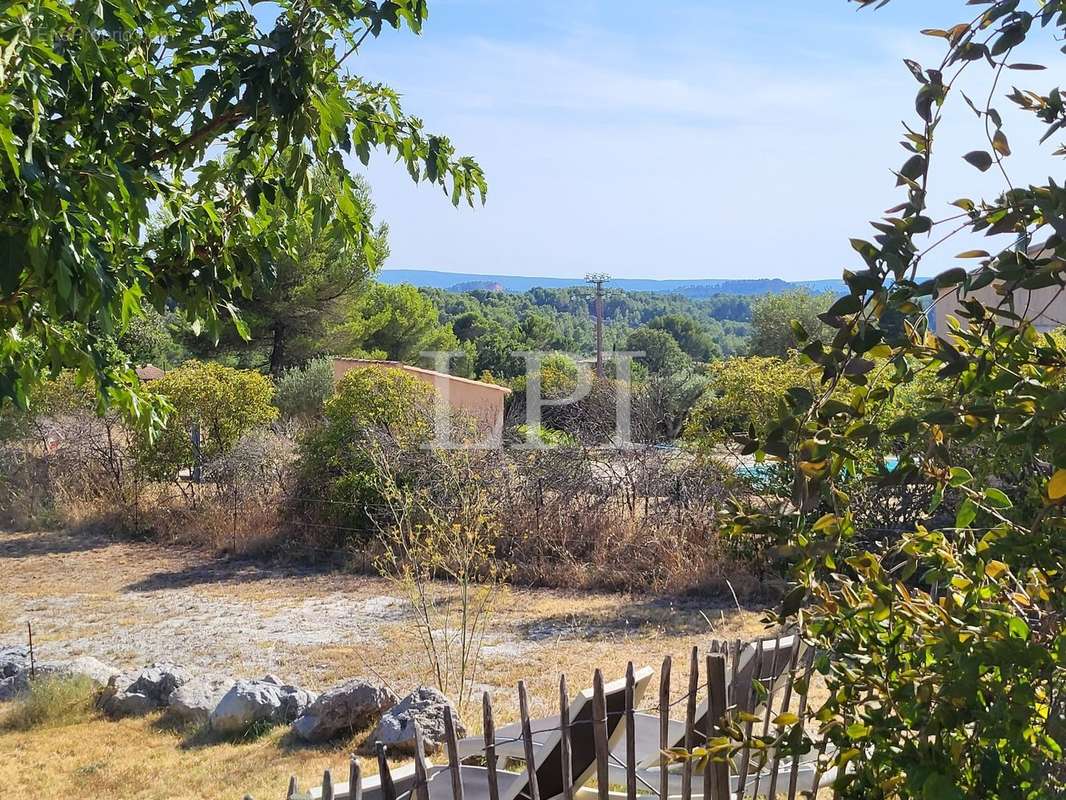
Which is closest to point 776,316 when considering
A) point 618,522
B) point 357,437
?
point 357,437

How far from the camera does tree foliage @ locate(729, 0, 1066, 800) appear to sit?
3.75 ft

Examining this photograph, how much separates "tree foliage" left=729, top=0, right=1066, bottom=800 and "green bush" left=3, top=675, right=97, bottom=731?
609cm

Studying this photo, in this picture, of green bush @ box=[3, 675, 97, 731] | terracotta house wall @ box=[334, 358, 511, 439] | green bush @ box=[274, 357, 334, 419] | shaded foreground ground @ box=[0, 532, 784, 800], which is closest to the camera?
shaded foreground ground @ box=[0, 532, 784, 800]

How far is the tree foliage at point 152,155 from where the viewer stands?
217 cm

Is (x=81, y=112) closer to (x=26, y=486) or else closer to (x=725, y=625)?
(x=725, y=625)

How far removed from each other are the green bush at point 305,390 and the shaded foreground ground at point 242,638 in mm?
9899

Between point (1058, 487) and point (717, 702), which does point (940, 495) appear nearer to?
point (1058, 487)

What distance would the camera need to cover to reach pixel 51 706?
21.0 ft

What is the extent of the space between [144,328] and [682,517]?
1791cm

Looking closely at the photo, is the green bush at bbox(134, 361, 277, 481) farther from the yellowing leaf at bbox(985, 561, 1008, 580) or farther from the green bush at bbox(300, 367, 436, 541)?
the yellowing leaf at bbox(985, 561, 1008, 580)

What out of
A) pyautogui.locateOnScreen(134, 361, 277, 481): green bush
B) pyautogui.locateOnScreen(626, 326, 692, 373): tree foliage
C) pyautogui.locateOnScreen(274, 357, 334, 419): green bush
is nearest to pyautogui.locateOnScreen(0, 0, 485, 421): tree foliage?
pyautogui.locateOnScreen(134, 361, 277, 481): green bush

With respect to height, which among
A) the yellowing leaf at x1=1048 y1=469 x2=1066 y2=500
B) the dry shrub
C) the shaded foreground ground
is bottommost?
the shaded foreground ground

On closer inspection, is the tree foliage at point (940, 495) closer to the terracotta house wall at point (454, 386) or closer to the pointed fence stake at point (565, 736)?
the pointed fence stake at point (565, 736)

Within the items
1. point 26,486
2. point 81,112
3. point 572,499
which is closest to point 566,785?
point 81,112
